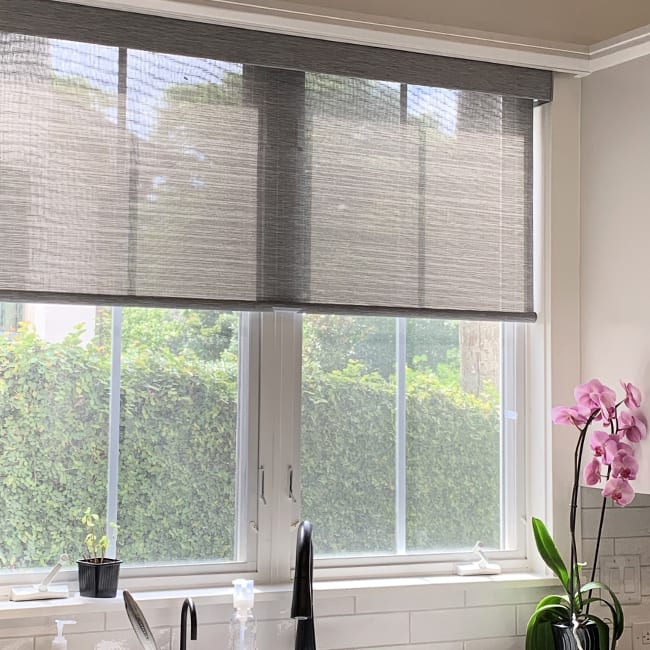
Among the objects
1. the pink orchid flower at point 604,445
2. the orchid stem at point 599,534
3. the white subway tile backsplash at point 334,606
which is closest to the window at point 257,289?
the white subway tile backsplash at point 334,606

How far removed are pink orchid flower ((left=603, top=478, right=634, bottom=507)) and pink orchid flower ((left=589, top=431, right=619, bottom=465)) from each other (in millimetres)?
55

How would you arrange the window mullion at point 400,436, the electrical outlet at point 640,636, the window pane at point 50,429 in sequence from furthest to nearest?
the electrical outlet at point 640,636 < the window mullion at point 400,436 < the window pane at point 50,429

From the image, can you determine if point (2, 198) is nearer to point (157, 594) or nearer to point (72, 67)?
point (72, 67)

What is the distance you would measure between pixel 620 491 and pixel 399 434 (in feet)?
1.95

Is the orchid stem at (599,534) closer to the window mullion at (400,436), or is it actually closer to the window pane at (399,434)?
the window pane at (399,434)

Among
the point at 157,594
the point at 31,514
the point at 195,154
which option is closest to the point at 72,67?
the point at 195,154

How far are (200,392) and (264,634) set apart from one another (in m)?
0.63

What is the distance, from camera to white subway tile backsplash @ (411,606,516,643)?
2.42m

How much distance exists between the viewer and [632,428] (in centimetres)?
230

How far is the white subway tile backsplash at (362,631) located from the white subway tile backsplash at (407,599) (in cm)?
2

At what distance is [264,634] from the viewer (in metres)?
2.30

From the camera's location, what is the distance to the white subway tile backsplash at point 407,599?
2.37 meters

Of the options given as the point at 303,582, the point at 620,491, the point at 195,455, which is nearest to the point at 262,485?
the point at 195,455

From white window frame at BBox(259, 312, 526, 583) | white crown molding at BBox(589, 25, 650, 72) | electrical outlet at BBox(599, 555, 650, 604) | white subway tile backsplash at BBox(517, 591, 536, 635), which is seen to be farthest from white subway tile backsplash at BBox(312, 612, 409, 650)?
white crown molding at BBox(589, 25, 650, 72)
